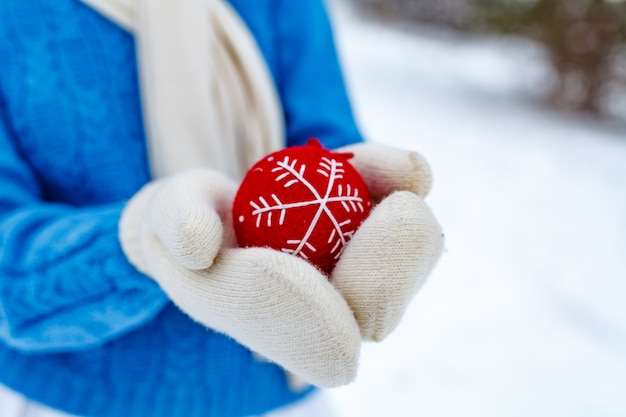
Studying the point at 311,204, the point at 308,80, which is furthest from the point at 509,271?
the point at 311,204

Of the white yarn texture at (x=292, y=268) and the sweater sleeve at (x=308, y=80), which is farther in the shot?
the sweater sleeve at (x=308, y=80)

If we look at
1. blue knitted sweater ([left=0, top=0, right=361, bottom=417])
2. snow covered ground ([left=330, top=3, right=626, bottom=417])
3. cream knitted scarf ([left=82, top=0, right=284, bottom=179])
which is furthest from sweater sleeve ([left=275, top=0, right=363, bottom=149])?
snow covered ground ([left=330, top=3, right=626, bottom=417])

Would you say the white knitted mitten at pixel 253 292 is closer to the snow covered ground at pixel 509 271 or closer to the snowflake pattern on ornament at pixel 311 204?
the snowflake pattern on ornament at pixel 311 204

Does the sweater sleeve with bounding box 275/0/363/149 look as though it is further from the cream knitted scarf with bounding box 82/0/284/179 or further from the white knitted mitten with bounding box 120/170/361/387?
the white knitted mitten with bounding box 120/170/361/387

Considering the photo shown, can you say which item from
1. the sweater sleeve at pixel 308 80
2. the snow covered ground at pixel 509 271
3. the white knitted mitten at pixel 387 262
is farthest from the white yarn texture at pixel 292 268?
the snow covered ground at pixel 509 271

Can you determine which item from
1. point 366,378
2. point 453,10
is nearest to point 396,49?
point 453,10

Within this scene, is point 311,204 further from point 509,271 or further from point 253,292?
point 509,271
